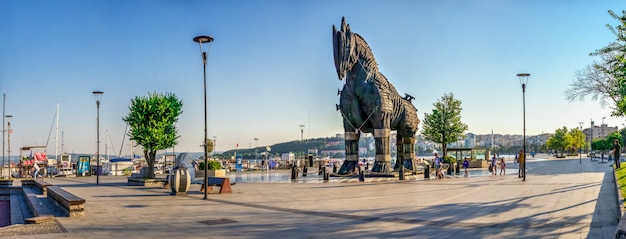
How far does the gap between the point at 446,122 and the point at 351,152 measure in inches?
904

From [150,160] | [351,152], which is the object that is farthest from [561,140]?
[150,160]

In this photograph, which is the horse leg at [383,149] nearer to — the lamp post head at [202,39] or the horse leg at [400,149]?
the horse leg at [400,149]

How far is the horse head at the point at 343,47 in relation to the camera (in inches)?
1100

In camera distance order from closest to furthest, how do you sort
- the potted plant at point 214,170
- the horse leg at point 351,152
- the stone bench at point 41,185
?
the stone bench at point 41,185 < the horse leg at point 351,152 < the potted plant at point 214,170

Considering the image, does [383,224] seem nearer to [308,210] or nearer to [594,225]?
[308,210]

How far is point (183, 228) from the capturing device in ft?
37.2

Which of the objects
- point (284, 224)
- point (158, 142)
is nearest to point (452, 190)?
point (284, 224)

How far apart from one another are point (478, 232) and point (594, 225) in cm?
283

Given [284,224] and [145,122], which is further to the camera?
[145,122]

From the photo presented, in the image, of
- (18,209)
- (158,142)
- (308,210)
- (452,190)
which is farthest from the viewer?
(158,142)

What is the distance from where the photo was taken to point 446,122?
167 feet

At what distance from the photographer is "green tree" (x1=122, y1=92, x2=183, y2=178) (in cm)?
2803

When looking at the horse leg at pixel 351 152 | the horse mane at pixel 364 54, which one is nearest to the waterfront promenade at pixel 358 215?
the horse leg at pixel 351 152

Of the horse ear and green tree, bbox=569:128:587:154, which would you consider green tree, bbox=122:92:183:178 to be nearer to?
the horse ear
